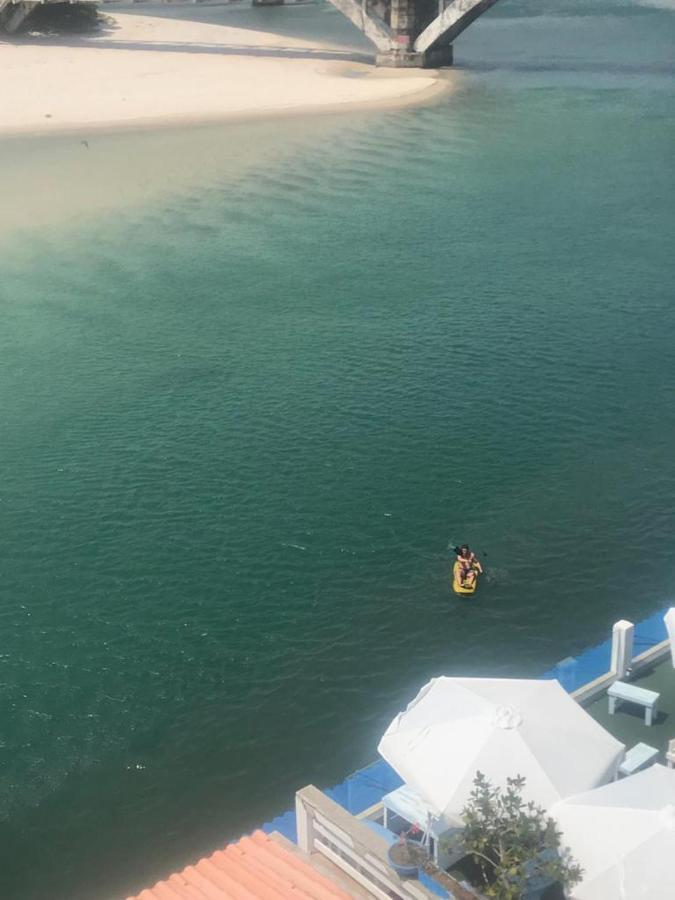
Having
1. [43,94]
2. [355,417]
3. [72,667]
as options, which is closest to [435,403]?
[355,417]

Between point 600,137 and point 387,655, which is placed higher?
point 600,137

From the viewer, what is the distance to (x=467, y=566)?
32.6m

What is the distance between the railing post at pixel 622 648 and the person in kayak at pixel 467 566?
26.3ft

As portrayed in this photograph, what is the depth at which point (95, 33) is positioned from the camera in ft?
378

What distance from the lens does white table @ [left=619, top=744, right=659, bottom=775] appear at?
71.0 feet

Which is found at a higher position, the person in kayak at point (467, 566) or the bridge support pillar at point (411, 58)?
the bridge support pillar at point (411, 58)

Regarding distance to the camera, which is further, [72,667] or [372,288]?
[372,288]

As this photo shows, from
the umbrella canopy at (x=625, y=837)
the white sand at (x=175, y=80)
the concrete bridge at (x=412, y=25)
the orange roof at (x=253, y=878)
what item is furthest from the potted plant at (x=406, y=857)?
the concrete bridge at (x=412, y=25)

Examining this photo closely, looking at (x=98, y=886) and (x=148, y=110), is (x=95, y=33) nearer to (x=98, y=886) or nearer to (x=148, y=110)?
(x=148, y=110)

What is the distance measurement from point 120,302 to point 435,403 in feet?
62.5

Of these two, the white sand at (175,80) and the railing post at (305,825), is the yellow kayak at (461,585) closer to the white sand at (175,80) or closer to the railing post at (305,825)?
the railing post at (305,825)

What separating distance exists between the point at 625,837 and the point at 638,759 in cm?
410

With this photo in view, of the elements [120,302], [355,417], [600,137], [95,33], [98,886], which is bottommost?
[98,886]

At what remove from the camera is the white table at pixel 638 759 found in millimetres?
21645
